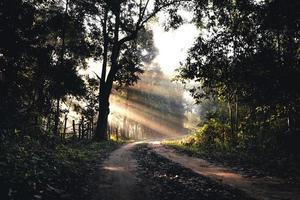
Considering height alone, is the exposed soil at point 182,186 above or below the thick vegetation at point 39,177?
below

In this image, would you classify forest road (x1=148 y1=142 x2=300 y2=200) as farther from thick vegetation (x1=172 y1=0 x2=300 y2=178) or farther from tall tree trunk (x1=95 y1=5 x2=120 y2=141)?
tall tree trunk (x1=95 y1=5 x2=120 y2=141)

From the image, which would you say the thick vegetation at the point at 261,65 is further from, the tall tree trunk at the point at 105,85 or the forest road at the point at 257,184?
the tall tree trunk at the point at 105,85

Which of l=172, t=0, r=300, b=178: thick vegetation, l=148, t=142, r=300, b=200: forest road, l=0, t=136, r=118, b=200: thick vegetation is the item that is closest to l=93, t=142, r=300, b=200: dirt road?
l=148, t=142, r=300, b=200: forest road

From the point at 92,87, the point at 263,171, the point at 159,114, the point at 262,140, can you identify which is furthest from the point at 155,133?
the point at 263,171

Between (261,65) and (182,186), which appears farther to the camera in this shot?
(261,65)

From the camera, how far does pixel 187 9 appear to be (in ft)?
88.4

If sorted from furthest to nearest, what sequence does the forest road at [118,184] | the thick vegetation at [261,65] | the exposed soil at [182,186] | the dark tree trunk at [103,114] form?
the dark tree trunk at [103,114], the thick vegetation at [261,65], the forest road at [118,184], the exposed soil at [182,186]

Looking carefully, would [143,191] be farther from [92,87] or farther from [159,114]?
[159,114]

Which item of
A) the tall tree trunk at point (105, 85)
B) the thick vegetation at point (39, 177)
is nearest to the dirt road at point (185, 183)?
the thick vegetation at point (39, 177)

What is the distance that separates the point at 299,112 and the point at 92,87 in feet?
78.0

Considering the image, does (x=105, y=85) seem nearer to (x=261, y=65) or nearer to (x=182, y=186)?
(x=261, y=65)

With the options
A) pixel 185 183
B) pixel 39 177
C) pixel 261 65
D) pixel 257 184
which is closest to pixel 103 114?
pixel 261 65

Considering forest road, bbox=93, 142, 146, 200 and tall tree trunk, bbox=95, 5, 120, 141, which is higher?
tall tree trunk, bbox=95, 5, 120, 141

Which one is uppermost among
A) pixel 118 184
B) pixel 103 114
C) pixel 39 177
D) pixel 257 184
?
pixel 103 114
